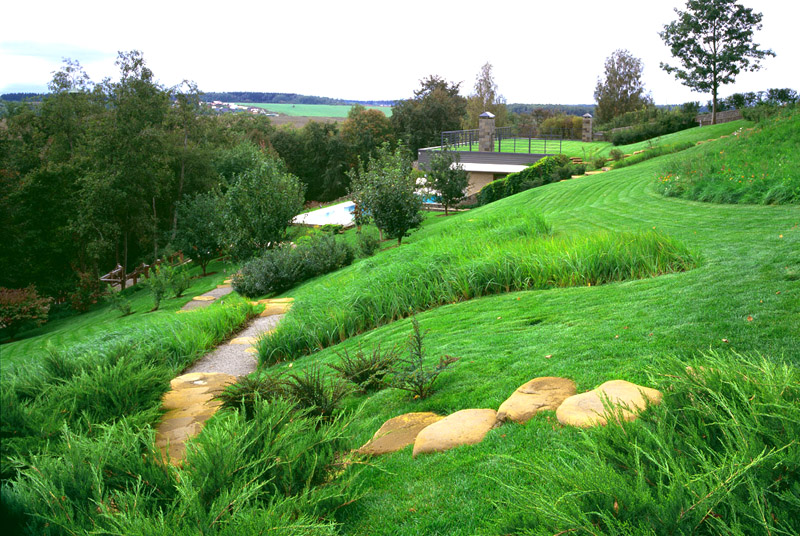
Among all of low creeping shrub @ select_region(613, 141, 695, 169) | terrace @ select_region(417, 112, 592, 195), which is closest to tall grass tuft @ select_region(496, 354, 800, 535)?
low creeping shrub @ select_region(613, 141, 695, 169)

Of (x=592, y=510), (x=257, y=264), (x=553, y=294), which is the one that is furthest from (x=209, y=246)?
(x=592, y=510)

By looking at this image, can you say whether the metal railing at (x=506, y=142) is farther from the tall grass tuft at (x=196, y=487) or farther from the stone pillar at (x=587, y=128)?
the tall grass tuft at (x=196, y=487)

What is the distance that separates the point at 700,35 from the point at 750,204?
75.3 ft

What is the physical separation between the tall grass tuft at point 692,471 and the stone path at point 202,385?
1.92 meters

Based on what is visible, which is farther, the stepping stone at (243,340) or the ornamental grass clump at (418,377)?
the stepping stone at (243,340)

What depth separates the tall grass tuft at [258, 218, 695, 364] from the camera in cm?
618

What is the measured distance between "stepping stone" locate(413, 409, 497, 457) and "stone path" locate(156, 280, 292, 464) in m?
1.34

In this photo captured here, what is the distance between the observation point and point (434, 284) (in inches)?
273

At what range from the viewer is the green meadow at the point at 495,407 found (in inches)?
70.8

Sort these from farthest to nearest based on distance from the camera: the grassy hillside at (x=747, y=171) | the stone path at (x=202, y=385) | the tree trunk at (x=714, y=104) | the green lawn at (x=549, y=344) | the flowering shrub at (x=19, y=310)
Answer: the tree trunk at (x=714, y=104) → the flowering shrub at (x=19, y=310) → the grassy hillside at (x=747, y=171) → the stone path at (x=202, y=385) → the green lawn at (x=549, y=344)

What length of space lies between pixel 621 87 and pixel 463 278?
147 feet

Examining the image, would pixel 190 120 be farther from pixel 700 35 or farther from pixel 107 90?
pixel 700 35

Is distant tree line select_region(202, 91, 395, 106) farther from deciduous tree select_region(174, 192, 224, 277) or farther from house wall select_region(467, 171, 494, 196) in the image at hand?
deciduous tree select_region(174, 192, 224, 277)

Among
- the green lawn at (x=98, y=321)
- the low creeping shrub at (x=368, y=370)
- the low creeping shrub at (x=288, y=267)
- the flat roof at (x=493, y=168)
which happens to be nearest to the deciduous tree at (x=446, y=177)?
the flat roof at (x=493, y=168)
